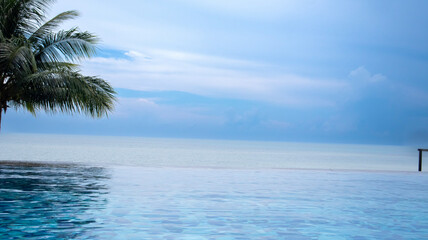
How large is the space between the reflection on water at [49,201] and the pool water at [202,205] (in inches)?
0.5

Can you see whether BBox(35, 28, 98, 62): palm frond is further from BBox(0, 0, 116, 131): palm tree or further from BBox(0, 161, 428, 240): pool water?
BBox(0, 161, 428, 240): pool water

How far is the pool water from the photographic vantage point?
19.7ft

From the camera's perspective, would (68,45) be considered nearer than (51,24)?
Yes

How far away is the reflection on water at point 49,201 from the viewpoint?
576 cm

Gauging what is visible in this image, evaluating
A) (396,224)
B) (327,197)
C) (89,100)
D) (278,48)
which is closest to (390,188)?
(327,197)

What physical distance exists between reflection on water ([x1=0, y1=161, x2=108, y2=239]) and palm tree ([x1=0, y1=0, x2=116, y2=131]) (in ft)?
6.96

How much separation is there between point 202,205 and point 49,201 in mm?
2474

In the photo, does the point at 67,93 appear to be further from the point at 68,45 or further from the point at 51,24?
the point at 51,24

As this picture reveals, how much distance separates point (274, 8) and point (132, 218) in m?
14.5

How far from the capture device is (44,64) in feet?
48.8

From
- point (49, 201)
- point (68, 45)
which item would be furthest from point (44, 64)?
point (49, 201)

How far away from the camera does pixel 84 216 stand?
664 centimetres

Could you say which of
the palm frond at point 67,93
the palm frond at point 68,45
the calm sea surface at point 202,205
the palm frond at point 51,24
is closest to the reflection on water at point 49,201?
the calm sea surface at point 202,205

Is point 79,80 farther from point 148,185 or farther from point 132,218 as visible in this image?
point 132,218
